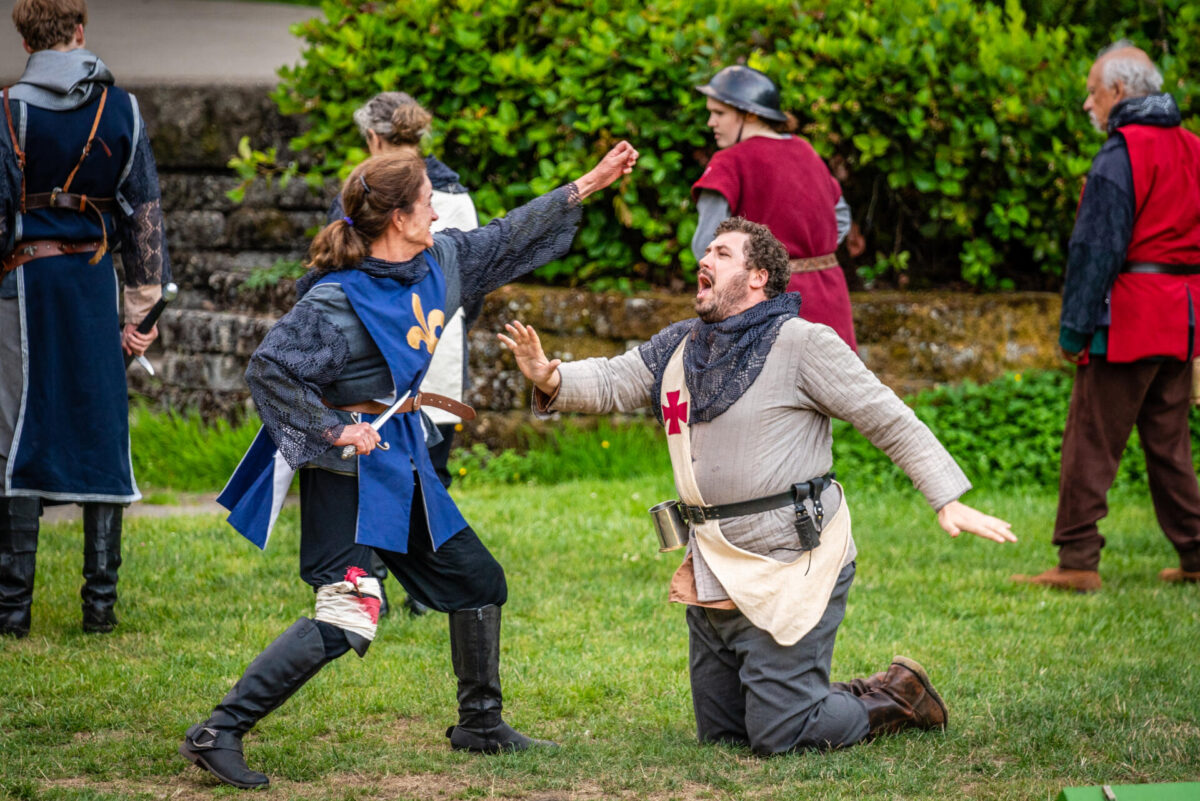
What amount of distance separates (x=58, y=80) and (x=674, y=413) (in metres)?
2.55

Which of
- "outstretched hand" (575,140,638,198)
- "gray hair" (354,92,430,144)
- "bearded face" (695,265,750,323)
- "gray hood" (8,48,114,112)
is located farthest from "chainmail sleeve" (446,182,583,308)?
"gray hood" (8,48,114,112)

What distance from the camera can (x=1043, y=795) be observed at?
3779mm

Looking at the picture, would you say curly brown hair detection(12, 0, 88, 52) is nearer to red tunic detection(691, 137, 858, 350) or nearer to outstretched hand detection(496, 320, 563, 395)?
outstretched hand detection(496, 320, 563, 395)

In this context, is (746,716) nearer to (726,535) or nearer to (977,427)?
(726,535)

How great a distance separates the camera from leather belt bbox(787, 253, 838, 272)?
19.4ft

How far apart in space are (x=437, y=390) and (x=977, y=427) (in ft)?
12.5

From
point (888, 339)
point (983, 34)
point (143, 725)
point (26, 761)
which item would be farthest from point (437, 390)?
point (983, 34)

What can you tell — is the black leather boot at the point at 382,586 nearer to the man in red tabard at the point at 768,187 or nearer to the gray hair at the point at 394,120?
the gray hair at the point at 394,120

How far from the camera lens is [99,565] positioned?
5.29 metres

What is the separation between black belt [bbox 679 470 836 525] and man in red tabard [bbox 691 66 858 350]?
1849 millimetres

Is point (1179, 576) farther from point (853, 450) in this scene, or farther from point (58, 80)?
point (58, 80)

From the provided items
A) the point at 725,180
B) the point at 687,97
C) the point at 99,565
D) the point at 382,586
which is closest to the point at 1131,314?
the point at 725,180

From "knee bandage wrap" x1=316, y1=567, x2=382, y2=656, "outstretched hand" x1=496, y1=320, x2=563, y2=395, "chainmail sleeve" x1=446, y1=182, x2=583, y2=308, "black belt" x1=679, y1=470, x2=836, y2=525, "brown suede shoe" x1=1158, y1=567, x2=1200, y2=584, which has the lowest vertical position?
"brown suede shoe" x1=1158, y1=567, x2=1200, y2=584

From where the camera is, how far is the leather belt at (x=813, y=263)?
5926mm
